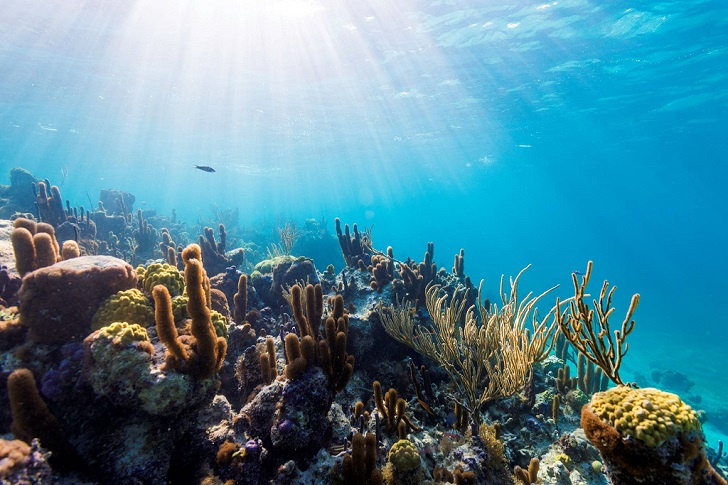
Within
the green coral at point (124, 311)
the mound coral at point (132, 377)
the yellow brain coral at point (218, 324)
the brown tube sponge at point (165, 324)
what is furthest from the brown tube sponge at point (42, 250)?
the brown tube sponge at point (165, 324)

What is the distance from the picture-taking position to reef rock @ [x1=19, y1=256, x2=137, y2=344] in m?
3.49

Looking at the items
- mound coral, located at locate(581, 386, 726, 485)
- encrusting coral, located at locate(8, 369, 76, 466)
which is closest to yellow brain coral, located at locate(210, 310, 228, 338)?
Result: encrusting coral, located at locate(8, 369, 76, 466)

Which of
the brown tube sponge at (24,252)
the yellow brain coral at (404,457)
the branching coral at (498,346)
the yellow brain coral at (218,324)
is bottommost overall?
the brown tube sponge at (24,252)

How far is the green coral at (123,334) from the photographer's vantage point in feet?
9.82

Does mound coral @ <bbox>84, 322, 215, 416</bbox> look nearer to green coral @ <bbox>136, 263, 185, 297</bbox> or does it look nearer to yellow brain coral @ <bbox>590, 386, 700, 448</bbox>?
green coral @ <bbox>136, 263, 185, 297</bbox>

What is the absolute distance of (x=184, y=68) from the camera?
67.5 ft

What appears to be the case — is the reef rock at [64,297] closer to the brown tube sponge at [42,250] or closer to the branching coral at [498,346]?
the brown tube sponge at [42,250]

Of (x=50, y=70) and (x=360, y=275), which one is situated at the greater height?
(x=360, y=275)

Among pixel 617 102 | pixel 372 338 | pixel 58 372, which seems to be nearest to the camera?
pixel 58 372

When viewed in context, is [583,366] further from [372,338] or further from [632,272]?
[632,272]

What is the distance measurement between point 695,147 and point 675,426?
163 ft

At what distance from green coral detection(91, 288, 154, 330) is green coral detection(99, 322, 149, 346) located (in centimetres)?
62

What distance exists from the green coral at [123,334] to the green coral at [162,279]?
1.47m

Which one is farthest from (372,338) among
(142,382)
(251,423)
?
→ (142,382)
